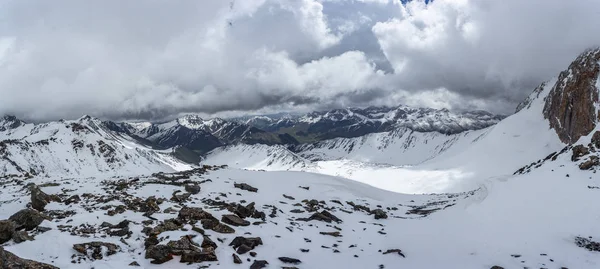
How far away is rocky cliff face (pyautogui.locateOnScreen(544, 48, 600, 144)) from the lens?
137 m

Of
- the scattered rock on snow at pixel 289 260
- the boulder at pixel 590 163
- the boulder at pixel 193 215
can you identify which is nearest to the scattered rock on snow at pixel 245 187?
the boulder at pixel 193 215

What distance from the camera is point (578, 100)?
146m

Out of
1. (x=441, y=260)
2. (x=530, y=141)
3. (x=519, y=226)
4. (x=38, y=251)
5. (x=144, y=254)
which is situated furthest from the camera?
(x=530, y=141)

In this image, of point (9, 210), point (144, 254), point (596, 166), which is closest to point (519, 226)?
point (596, 166)

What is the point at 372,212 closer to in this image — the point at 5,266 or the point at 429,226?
the point at 429,226

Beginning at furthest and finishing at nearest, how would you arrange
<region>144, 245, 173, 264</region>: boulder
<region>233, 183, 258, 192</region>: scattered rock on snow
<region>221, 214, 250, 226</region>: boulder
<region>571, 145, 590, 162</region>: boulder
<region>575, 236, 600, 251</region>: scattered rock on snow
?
<region>233, 183, 258, 192</region>: scattered rock on snow → <region>571, 145, 590, 162</region>: boulder → <region>221, 214, 250, 226</region>: boulder → <region>575, 236, 600, 251</region>: scattered rock on snow → <region>144, 245, 173, 264</region>: boulder

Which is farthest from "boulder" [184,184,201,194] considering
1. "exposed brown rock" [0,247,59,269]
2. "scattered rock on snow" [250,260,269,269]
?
"exposed brown rock" [0,247,59,269]

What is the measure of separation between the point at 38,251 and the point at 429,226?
2358 centimetres

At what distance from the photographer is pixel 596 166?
25.3 m

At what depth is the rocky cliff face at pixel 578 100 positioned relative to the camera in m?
137

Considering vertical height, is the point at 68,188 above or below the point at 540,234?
below

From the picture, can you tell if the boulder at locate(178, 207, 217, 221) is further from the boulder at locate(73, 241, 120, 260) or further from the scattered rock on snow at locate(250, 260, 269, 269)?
the scattered rock on snow at locate(250, 260, 269, 269)

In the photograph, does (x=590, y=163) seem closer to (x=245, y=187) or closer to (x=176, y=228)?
(x=245, y=187)

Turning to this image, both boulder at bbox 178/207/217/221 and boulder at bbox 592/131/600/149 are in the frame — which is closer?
boulder at bbox 178/207/217/221
